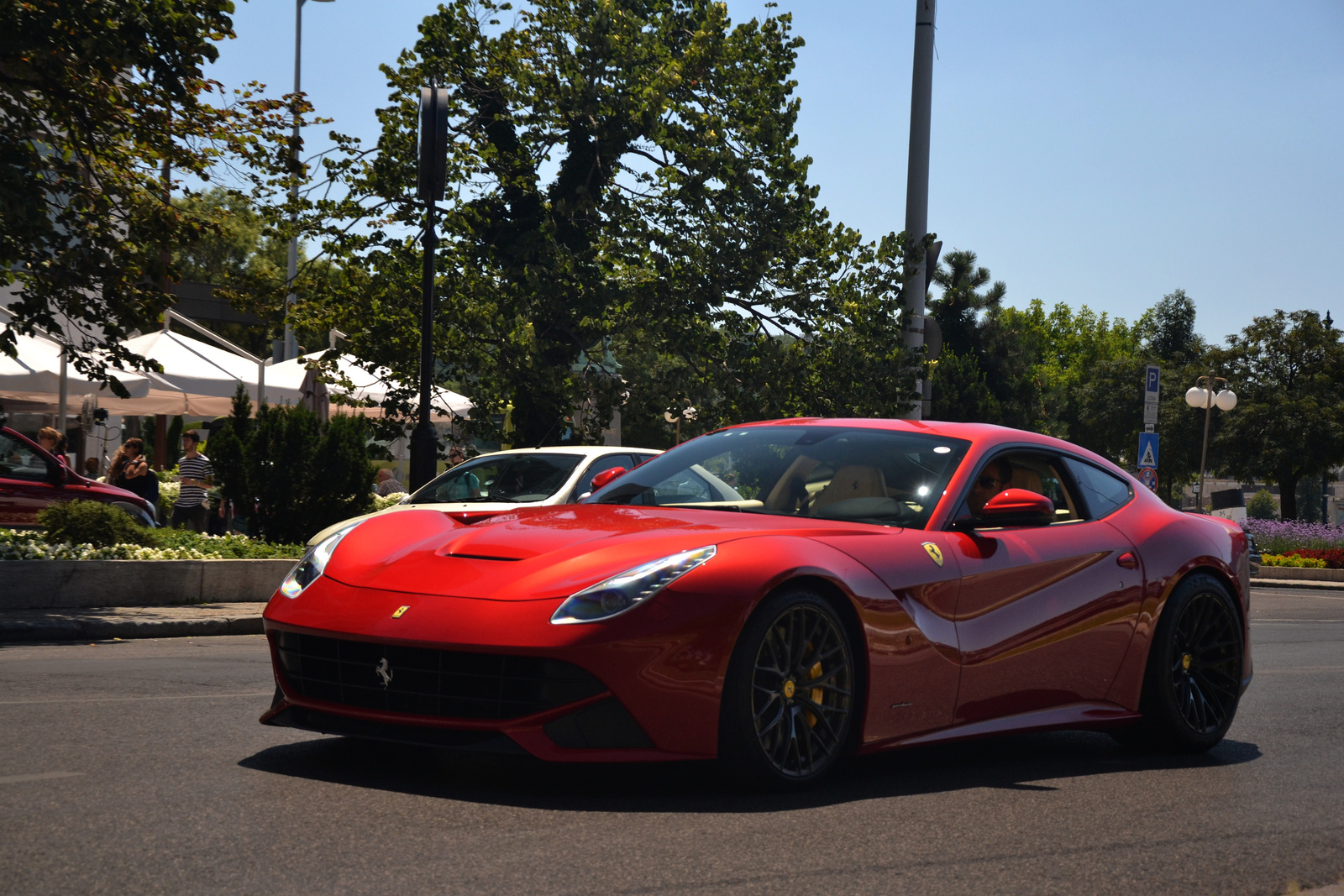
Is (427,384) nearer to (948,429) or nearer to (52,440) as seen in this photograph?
(52,440)

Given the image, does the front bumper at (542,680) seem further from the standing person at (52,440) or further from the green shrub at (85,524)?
the standing person at (52,440)

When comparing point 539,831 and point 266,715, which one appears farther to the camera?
point 266,715

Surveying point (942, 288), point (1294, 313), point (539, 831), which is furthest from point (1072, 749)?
point (942, 288)

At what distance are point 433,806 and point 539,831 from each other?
0.45 meters

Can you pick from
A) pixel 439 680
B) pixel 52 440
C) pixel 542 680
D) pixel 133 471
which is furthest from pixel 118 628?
pixel 52 440

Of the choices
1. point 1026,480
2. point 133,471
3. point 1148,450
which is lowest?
point 133,471

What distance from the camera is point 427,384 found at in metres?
16.1

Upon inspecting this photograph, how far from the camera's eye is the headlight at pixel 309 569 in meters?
5.55

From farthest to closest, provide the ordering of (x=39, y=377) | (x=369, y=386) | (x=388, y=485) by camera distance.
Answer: (x=369, y=386)
(x=388, y=485)
(x=39, y=377)

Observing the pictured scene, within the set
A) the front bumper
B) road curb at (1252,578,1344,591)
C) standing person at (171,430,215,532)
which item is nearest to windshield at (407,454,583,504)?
the front bumper

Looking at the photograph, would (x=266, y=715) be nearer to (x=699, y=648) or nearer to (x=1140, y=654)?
(x=699, y=648)

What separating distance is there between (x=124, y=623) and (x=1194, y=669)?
827cm

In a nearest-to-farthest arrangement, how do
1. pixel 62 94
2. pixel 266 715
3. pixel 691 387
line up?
pixel 266 715
pixel 62 94
pixel 691 387

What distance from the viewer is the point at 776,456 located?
6.45 meters
